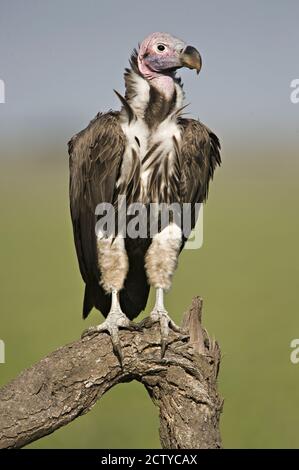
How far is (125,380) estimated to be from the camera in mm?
4457

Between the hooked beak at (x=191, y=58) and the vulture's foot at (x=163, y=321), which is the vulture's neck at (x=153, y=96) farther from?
the vulture's foot at (x=163, y=321)

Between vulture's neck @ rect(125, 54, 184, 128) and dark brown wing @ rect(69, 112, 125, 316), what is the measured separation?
0.60 feet

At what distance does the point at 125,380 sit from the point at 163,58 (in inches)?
81.3

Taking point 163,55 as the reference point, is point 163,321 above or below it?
below

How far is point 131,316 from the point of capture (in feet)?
18.1

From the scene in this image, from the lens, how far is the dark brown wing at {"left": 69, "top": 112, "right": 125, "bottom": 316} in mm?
4906

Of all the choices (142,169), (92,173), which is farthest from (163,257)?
(92,173)

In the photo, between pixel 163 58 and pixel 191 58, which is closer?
pixel 191 58

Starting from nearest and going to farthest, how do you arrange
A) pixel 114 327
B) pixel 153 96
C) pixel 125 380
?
pixel 125 380 < pixel 114 327 < pixel 153 96

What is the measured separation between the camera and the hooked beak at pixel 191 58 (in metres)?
4.97

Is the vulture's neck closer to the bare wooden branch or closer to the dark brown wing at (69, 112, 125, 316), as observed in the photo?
the dark brown wing at (69, 112, 125, 316)

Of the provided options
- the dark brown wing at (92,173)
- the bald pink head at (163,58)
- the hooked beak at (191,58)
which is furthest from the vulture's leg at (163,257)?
the hooked beak at (191,58)

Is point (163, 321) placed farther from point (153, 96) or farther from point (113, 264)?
point (153, 96)
